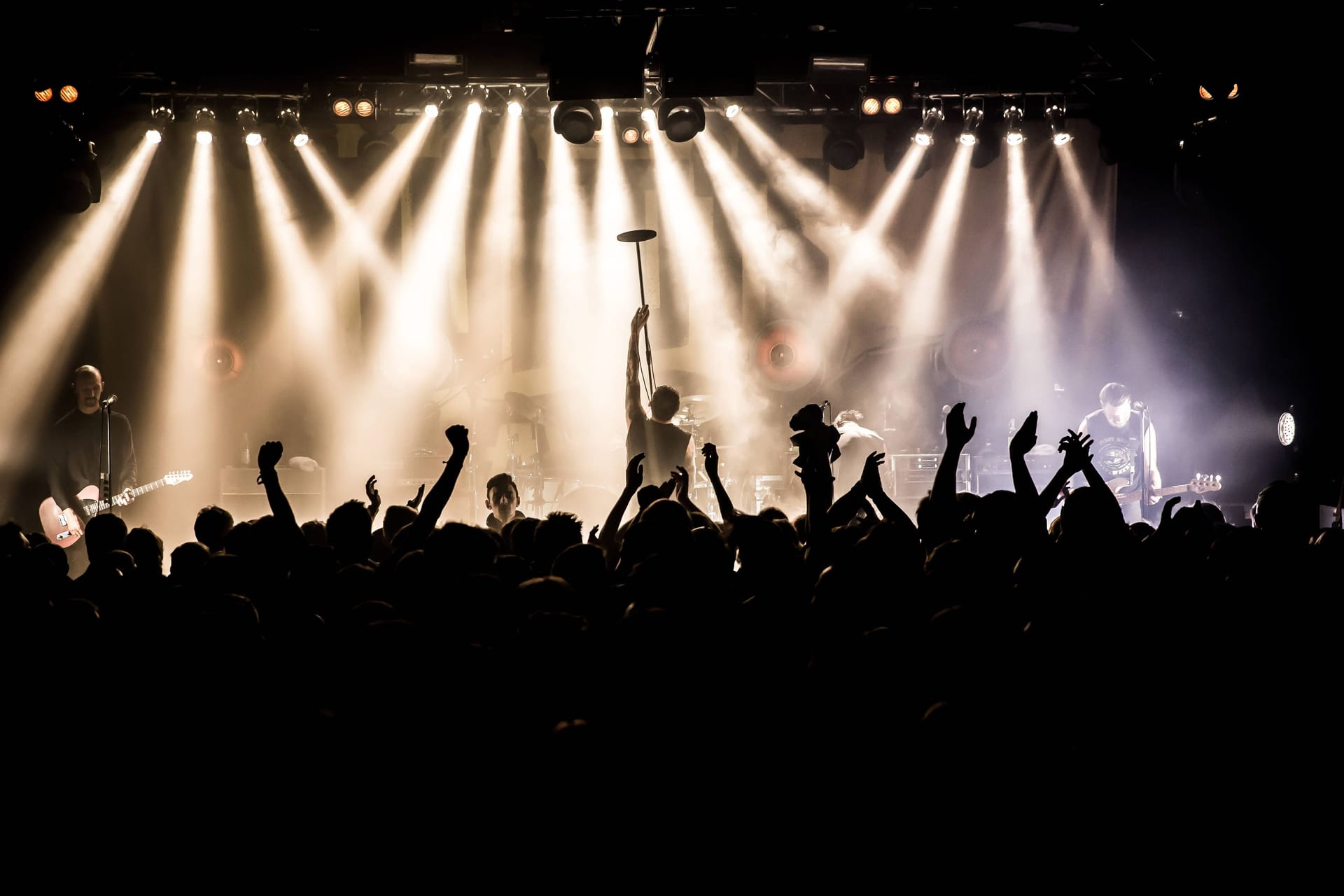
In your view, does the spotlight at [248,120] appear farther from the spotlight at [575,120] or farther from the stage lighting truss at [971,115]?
the stage lighting truss at [971,115]

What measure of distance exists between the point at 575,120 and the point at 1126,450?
16.0 ft


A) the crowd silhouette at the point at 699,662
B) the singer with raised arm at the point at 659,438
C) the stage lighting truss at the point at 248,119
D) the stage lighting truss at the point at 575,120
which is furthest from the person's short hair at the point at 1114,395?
the stage lighting truss at the point at 248,119

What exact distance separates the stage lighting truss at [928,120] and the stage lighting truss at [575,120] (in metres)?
2.82

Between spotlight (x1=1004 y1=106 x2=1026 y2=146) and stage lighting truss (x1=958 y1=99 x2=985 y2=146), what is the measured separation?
0.24 meters

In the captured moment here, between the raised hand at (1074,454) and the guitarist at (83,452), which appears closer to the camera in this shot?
the raised hand at (1074,454)

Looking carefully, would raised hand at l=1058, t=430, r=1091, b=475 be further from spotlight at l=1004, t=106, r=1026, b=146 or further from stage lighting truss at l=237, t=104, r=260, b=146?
stage lighting truss at l=237, t=104, r=260, b=146

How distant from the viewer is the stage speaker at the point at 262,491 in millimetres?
8961

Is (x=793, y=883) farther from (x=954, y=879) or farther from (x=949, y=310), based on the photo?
(x=949, y=310)

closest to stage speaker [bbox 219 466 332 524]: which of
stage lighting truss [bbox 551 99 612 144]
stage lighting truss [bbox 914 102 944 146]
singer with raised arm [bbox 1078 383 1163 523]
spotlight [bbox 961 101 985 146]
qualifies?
stage lighting truss [bbox 551 99 612 144]

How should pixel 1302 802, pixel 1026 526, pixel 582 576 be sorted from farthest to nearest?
1. pixel 1026 526
2. pixel 582 576
3. pixel 1302 802

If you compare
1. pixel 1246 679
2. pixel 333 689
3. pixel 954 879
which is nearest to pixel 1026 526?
pixel 1246 679

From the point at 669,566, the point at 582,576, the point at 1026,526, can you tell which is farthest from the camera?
the point at 1026,526

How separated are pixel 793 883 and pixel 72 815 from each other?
4.10ft

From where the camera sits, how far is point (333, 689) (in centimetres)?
193
